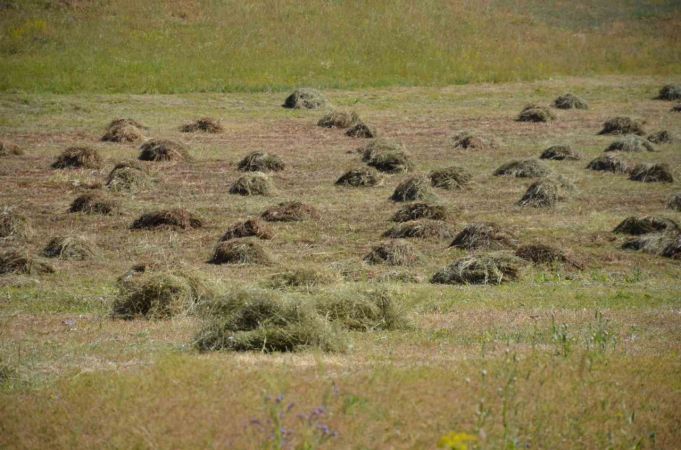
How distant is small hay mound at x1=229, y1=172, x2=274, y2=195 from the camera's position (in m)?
27.5

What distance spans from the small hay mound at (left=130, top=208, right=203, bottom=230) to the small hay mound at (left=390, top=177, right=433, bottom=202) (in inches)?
224

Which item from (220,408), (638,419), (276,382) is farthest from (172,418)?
(638,419)

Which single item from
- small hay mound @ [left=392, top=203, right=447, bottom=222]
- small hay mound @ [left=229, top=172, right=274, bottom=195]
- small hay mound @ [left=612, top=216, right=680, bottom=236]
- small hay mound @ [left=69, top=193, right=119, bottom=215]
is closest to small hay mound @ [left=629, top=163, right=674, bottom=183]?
small hay mound @ [left=612, top=216, right=680, bottom=236]

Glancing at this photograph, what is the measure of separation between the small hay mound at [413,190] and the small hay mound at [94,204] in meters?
7.26

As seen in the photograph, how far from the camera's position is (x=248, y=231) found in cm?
2222

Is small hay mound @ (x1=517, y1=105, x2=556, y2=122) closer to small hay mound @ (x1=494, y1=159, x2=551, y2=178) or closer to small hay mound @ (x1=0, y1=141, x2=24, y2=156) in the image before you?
small hay mound @ (x1=494, y1=159, x2=551, y2=178)

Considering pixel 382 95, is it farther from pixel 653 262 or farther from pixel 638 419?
pixel 638 419

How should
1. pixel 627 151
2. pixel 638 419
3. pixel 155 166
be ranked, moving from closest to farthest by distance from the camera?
pixel 638 419 → pixel 155 166 → pixel 627 151

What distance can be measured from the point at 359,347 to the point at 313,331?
0.76 metres

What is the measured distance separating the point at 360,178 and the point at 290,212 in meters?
4.80

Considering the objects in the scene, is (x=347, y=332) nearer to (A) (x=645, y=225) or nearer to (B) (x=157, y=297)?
(B) (x=157, y=297)

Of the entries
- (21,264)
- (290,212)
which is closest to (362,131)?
(290,212)

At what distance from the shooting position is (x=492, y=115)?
4344cm

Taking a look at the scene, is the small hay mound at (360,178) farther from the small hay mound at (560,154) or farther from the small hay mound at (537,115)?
the small hay mound at (537,115)
